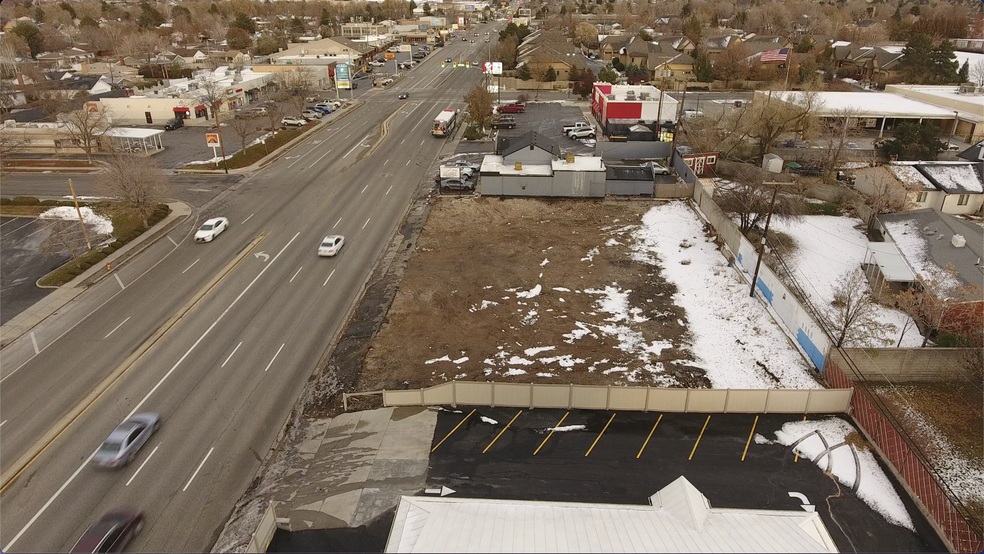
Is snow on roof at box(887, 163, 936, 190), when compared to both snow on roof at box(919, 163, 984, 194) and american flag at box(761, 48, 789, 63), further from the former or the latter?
american flag at box(761, 48, 789, 63)

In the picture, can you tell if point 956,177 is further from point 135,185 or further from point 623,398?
point 135,185

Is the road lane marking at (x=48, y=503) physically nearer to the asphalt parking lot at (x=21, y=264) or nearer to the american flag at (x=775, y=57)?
the asphalt parking lot at (x=21, y=264)

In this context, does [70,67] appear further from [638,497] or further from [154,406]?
[638,497]

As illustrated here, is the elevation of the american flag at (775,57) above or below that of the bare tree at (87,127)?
above

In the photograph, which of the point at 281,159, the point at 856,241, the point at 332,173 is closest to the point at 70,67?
the point at 281,159

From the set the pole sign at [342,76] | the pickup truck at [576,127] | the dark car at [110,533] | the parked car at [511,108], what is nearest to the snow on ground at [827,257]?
the pickup truck at [576,127]

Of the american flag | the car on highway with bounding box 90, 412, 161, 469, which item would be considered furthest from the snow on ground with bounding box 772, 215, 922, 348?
the american flag
